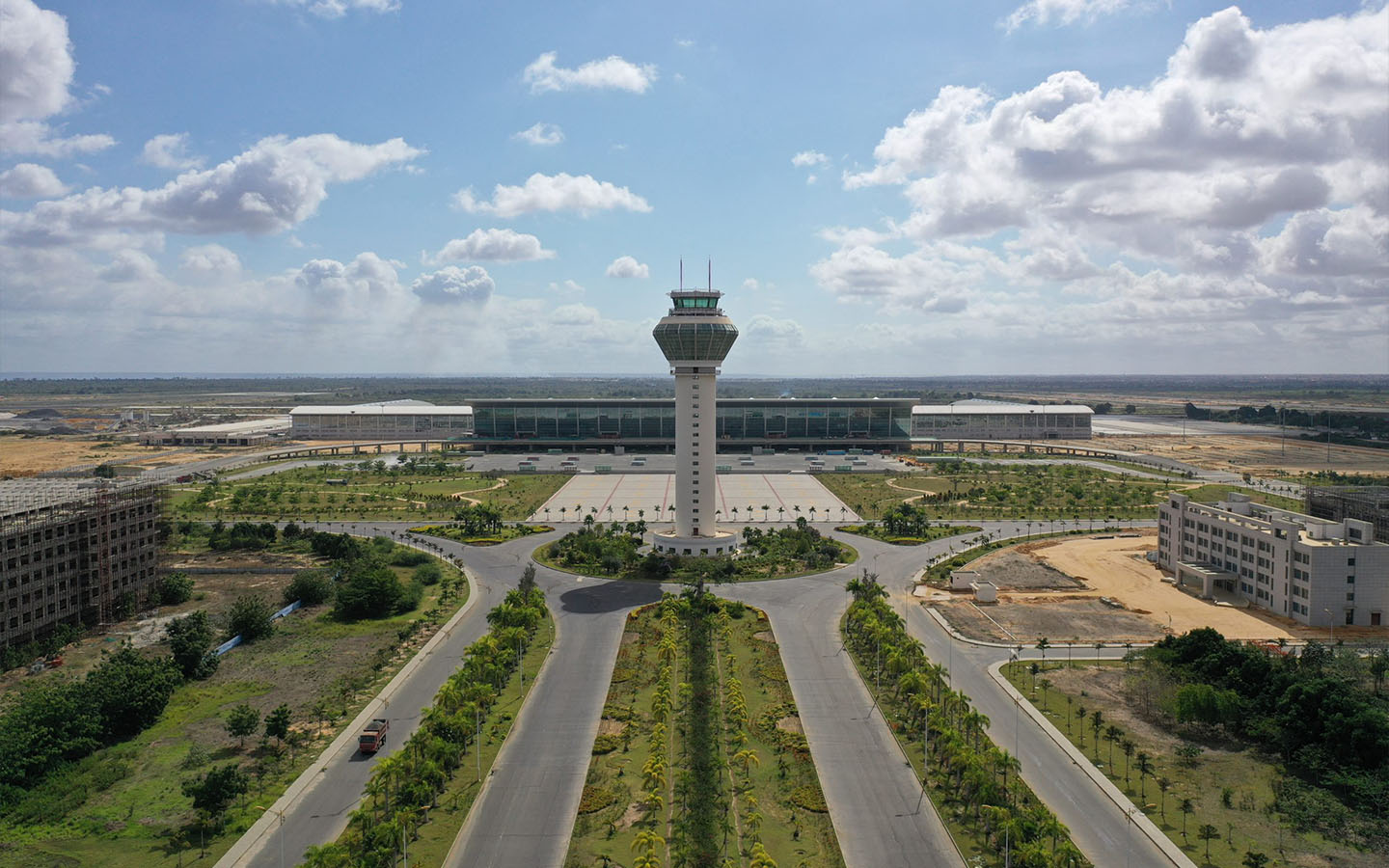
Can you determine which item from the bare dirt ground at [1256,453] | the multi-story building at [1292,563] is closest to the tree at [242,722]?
the multi-story building at [1292,563]

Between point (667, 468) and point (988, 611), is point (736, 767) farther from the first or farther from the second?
point (667, 468)

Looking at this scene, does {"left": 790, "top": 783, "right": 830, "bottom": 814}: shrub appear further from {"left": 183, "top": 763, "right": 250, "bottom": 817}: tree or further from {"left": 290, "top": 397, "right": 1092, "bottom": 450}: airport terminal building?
{"left": 290, "top": 397, "right": 1092, "bottom": 450}: airport terminal building

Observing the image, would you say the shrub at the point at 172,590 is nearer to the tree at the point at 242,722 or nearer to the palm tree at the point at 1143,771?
the tree at the point at 242,722

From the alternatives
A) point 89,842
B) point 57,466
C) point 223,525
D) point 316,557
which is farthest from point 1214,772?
point 57,466

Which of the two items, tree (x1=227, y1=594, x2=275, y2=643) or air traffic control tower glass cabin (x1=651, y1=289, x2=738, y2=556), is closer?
tree (x1=227, y1=594, x2=275, y2=643)

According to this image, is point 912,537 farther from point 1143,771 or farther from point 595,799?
point 595,799

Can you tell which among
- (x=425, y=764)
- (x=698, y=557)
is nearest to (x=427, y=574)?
(x=698, y=557)

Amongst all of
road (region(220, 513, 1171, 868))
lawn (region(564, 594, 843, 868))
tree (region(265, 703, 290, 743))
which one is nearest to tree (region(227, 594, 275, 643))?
road (region(220, 513, 1171, 868))
